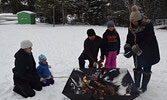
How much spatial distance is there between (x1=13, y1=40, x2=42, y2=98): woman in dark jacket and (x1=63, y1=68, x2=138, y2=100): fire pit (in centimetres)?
76

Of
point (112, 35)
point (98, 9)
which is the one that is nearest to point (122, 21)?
point (98, 9)

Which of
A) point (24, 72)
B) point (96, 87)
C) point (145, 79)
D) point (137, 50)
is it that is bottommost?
point (96, 87)

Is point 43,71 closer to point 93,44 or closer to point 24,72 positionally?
point 24,72

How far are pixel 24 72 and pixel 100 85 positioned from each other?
1.45 meters

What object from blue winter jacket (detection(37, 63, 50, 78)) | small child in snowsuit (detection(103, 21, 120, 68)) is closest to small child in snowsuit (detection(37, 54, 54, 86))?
blue winter jacket (detection(37, 63, 50, 78))

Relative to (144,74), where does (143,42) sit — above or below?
above

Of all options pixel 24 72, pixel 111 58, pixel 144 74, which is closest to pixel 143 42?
pixel 144 74

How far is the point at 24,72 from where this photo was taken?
295 cm

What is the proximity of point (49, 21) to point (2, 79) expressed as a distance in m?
21.9

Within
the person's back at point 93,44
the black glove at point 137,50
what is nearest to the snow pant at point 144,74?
the black glove at point 137,50

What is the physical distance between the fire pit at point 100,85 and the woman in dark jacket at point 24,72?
0.76 metres

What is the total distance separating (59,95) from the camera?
10.0 ft

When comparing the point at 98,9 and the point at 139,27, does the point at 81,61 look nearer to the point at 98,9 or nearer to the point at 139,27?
the point at 139,27

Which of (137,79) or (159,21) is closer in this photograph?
(137,79)
